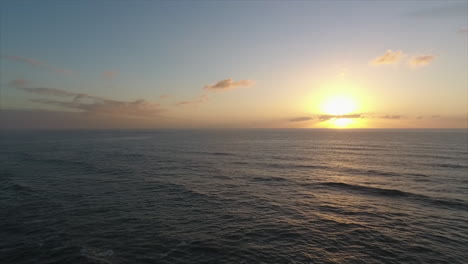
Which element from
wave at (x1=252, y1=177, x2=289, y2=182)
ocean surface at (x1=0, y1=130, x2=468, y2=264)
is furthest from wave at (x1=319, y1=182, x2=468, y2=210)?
wave at (x1=252, y1=177, x2=289, y2=182)

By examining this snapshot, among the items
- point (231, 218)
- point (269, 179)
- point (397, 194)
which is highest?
point (269, 179)

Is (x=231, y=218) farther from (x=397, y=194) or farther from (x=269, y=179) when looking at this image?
(x=397, y=194)

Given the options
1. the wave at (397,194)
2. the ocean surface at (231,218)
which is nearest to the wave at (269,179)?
the ocean surface at (231,218)

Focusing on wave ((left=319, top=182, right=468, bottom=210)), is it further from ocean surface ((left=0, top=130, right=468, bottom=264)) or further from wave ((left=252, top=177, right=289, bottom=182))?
A: wave ((left=252, top=177, right=289, bottom=182))

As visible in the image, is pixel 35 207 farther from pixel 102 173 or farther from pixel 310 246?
pixel 310 246

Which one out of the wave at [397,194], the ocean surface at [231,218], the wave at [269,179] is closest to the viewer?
the ocean surface at [231,218]

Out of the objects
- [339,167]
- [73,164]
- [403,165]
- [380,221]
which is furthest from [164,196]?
[403,165]

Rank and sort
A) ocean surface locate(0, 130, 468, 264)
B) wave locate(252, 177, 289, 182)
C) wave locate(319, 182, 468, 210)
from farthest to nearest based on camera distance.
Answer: wave locate(252, 177, 289, 182)
wave locate(319, 182, 468, 210)
ocean surface locate(0, 130, 468, 264)

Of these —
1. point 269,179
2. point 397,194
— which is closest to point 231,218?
point 269,179

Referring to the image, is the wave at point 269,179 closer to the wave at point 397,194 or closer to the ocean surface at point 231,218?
the ocean surface at point 231,218
